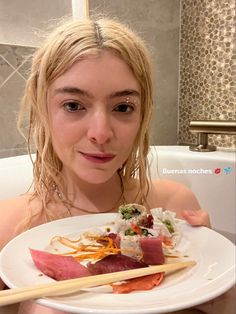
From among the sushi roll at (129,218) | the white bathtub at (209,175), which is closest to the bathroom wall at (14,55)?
the white bathtub at (209,175)

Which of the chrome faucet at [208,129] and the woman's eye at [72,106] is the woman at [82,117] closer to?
the woman's eye at [72,106]

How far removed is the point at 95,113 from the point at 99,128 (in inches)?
1.3

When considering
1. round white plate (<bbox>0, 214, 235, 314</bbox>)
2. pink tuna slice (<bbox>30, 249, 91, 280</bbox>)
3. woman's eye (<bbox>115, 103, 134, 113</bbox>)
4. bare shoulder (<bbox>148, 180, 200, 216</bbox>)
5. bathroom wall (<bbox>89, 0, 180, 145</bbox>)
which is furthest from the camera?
bathroom wall (<bbox>89, 0, 180, 145</bbox>)

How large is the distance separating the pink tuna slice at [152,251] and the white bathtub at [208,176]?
2.64ft

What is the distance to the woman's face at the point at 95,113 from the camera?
2.09ft

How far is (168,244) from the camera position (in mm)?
566

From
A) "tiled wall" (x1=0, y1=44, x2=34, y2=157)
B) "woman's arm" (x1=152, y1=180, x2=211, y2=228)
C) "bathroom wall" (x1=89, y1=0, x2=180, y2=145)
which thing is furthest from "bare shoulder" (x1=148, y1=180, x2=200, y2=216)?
"bathroom wall" (x1=89, y1=0, x2=180, y2=145)

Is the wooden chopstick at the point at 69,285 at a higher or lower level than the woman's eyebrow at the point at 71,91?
lower

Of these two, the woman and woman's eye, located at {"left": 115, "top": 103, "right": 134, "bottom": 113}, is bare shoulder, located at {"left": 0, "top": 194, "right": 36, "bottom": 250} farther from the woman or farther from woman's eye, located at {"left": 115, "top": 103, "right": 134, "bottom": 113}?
woman's eye, located at {"left": 115, "top": 103, "right": 134, "bottom": 113}

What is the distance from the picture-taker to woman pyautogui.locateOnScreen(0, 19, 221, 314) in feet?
2.11

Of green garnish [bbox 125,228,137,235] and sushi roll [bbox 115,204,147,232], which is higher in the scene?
sushi roll [bbox 115,204,147,232]

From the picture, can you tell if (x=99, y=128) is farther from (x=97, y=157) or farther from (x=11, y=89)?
(x=11, y=89)

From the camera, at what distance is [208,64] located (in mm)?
1646

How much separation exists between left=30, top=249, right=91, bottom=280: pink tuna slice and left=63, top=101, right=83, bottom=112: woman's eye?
277mm
